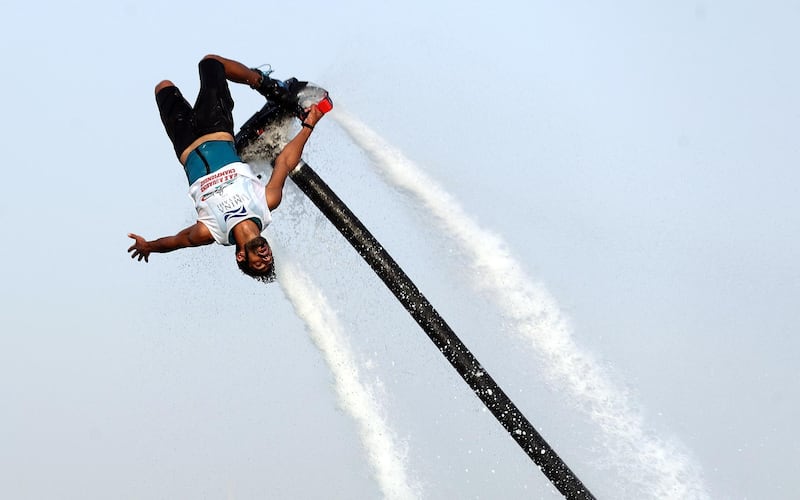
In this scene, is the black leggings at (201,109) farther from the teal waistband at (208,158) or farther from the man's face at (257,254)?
the man's face at (257,254)

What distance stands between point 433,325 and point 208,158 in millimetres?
3933

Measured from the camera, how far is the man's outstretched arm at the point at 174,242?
12531 mm

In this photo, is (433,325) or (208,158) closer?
(208,158)

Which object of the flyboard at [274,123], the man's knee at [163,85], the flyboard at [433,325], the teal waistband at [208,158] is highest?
the man's knee at [163,85]

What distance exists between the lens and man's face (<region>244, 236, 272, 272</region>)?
12.1m

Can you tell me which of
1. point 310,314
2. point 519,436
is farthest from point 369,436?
point 519,436

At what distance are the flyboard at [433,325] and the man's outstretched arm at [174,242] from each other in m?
1.82

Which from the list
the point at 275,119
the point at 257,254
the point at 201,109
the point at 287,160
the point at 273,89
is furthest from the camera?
the point at 275,119

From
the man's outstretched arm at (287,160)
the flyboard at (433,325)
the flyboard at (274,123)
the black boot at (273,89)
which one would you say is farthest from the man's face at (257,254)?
the black boot at (273,89)

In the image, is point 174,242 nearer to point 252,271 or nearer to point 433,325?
point 252,271

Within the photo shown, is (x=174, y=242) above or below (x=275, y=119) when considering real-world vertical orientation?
below

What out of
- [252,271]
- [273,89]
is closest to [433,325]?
[252,271]

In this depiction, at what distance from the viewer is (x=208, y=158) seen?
42.6 ft

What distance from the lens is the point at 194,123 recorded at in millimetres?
13406
